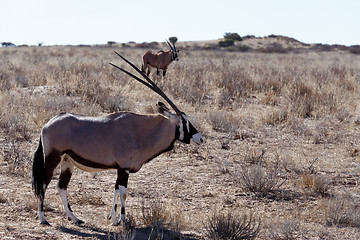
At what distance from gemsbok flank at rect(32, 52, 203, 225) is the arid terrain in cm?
49

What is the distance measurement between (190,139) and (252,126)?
18.8ft

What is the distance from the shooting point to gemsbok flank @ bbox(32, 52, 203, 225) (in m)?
4.93

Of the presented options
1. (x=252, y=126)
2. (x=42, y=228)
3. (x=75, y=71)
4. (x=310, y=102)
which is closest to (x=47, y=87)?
(x=75, y=71)

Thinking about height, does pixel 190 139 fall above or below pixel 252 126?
above

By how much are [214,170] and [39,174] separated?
3293mm

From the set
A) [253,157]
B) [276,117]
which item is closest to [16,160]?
[253,157]

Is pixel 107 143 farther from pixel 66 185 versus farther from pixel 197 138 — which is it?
pixel 197 138

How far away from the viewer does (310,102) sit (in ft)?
40.7

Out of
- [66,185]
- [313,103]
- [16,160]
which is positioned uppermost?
[313,103]

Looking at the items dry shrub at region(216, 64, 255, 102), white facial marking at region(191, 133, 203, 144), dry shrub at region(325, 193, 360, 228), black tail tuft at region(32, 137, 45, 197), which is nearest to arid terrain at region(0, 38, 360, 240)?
dry shrub at region(325, 193, 360, 228)

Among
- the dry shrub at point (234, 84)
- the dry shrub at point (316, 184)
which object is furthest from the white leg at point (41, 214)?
the dry shrub at point (234, 84)

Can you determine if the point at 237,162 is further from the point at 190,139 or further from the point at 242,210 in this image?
the point at 190,139

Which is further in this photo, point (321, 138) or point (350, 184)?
point (321, 138)

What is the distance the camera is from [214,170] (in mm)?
7648
